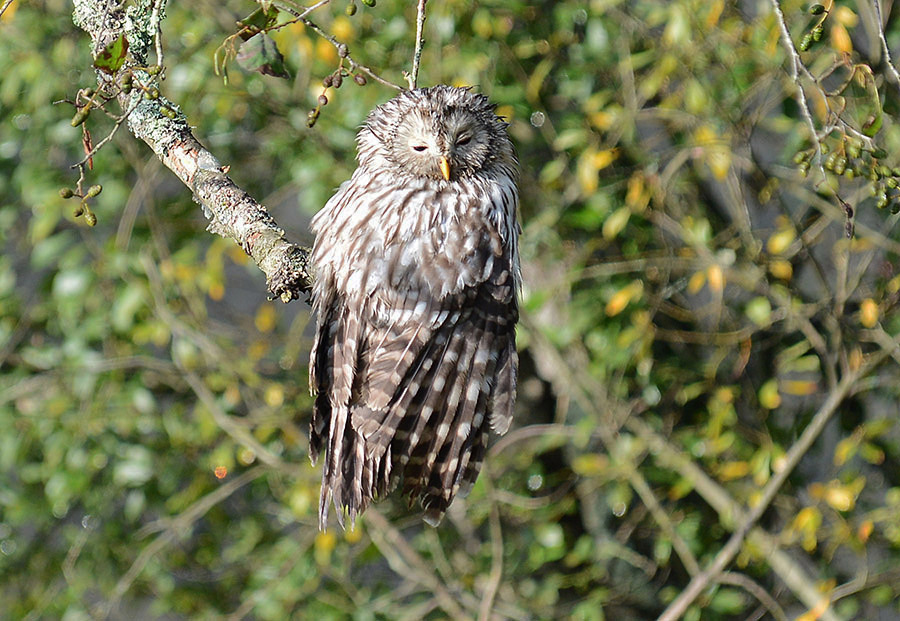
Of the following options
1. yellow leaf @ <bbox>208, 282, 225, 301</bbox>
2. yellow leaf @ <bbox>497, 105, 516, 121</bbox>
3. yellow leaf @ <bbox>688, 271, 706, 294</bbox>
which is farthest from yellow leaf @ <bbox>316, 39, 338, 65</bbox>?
yellow leaf @ <bbox>688, 271, 706, 294</bbox>

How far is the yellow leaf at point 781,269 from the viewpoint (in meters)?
3.28

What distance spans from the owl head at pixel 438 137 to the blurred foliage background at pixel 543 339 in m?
0.83

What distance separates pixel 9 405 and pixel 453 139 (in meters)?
2.09

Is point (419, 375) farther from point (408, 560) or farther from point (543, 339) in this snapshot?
point (408, 560)

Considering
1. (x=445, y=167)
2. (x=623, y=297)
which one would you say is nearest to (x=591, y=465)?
(x=623, y=297)

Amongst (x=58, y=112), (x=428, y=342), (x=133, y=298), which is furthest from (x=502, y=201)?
(x=58, y=112)

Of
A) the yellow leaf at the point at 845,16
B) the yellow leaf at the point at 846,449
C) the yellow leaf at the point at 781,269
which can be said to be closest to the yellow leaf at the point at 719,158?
the yellow leaf at the point at 781,269

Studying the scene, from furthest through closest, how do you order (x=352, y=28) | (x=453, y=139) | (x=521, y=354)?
(x=521, y=354) → (x=352, y=28) → (x=453, y=139)

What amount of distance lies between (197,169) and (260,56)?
71cm

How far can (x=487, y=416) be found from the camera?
239 cm

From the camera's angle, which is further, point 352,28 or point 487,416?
point 352,28

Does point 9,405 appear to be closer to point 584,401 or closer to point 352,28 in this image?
point 352,28

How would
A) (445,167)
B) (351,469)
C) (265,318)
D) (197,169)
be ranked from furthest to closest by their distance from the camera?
(265,318), (351,469), (445,167), (197,169)

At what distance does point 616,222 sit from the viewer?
127 inches
